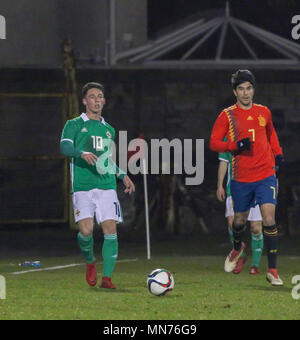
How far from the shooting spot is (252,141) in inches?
514

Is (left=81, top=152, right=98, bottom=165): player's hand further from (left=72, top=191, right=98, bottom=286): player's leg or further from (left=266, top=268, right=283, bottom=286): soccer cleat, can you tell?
(left=266, top=268, right=283, bottom=286): soccer cleat

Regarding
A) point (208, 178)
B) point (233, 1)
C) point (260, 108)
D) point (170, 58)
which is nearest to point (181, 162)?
point (208, 178)

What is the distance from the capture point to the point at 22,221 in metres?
23.8

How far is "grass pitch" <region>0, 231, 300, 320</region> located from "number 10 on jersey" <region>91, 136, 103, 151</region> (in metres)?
1.50

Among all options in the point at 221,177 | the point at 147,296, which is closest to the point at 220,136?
the point at 221,177

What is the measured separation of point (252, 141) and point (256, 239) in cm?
190

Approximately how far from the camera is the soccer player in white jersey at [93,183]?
41.1 ft

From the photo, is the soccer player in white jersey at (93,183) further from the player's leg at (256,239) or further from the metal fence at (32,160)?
the metal fence at (32,160)

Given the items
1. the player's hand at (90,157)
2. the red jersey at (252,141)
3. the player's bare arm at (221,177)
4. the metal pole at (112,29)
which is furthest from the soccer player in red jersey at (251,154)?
the metal pole at (112,29)

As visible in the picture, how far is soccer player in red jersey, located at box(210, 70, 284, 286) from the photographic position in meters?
12.9

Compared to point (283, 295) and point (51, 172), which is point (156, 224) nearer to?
point (51, 172)

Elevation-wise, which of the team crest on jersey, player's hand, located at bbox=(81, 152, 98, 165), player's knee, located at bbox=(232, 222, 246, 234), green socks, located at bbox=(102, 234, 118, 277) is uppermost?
the team crest on jersey

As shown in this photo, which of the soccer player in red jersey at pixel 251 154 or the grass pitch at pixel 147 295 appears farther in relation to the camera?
the soccer player in red jersey at pixel 251 154

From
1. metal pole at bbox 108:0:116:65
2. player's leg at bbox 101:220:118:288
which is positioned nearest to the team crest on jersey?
player's leg at bbox 101:220:118:288
